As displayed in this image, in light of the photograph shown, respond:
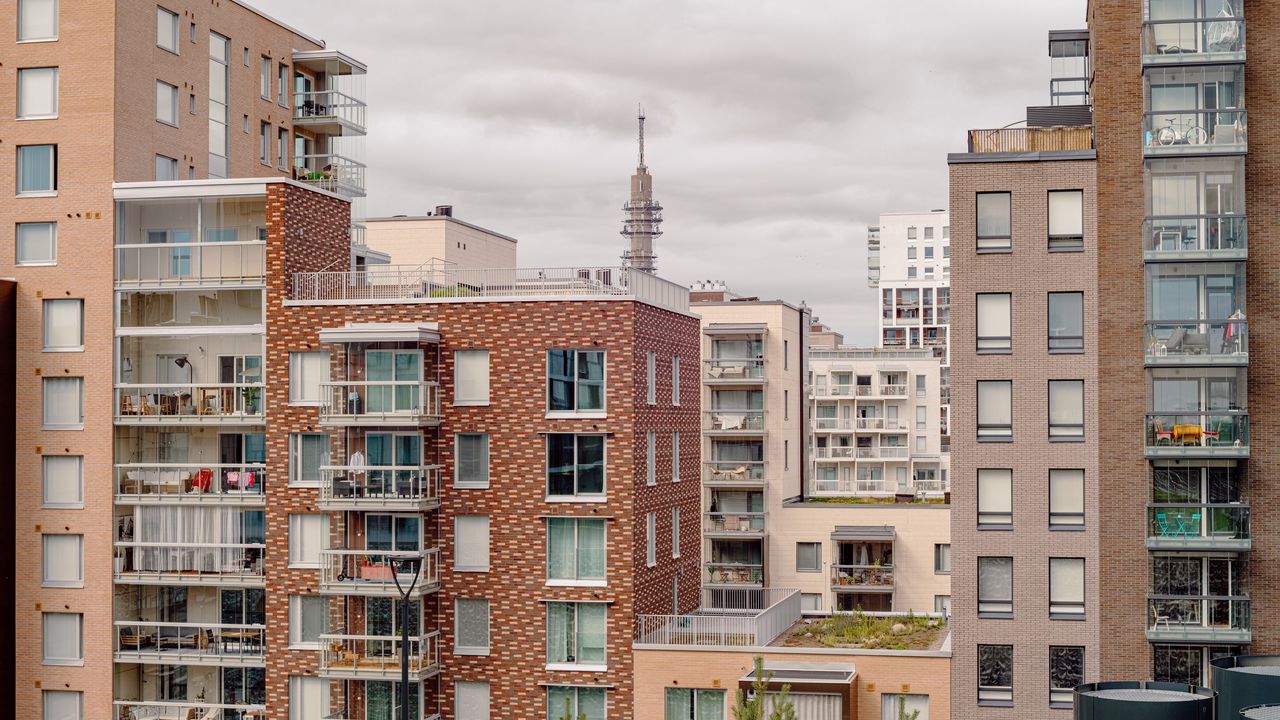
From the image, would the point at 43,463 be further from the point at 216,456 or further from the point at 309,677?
the point at 309,677

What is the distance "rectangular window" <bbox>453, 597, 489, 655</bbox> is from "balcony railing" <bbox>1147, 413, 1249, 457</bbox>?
19.8 m

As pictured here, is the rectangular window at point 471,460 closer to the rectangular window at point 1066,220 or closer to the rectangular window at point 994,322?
the rectangular window at point 994,322

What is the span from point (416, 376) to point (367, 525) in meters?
4.77

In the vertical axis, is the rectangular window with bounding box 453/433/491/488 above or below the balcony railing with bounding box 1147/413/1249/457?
below

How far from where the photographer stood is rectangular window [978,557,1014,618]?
137 ft

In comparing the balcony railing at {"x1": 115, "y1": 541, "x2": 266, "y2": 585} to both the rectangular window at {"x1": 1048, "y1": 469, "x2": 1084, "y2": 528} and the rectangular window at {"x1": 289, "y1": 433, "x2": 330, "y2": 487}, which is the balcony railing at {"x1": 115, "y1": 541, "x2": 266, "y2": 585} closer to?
the rectangular window at {"x1": 289, "y1": 433, "x2": 330, "y2": 487}

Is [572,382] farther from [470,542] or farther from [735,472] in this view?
[735,472]

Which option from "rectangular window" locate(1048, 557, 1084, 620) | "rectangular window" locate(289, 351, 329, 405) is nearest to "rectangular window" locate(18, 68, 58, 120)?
"rectangular window" locate(289, 351, 329, 405)

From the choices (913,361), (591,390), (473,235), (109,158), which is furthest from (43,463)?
(913,361)

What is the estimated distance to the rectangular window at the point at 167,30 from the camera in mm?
46750

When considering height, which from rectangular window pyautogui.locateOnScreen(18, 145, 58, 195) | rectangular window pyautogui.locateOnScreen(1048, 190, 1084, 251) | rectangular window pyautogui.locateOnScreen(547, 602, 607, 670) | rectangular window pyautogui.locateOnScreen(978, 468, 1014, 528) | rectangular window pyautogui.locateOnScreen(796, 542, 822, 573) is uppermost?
rectangular window pyautogui.locateOnScreen(18, 145, 58, 195)

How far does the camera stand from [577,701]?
41.9 meters

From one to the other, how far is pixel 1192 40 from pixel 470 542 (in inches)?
998

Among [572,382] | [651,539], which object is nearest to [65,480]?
[572,382]
